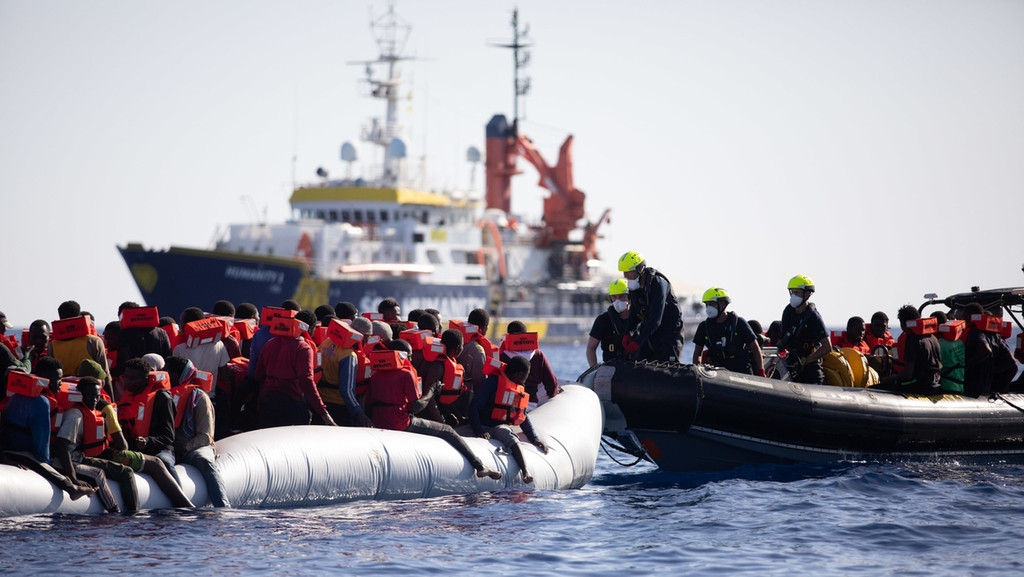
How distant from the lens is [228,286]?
148 feet

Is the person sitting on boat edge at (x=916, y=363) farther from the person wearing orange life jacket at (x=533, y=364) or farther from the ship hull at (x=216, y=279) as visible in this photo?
the ship hull at (x=216, y=279)

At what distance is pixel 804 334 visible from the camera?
13.1 meters

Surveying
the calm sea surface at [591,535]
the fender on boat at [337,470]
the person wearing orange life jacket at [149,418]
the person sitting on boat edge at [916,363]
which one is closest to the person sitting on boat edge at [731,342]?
the calm sea surface at [591,535]

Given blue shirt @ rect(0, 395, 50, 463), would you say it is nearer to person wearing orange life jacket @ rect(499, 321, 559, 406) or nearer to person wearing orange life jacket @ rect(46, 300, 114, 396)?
person wearing orange life jacket @ rect(46, 300, 114, 396)

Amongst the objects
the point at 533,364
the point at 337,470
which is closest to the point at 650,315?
the point at 533,364

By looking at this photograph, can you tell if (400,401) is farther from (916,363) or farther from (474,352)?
(916,363)

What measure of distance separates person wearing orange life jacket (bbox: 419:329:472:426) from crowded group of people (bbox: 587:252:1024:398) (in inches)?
68.9

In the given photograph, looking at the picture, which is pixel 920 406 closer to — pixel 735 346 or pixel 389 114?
pixel 735 346

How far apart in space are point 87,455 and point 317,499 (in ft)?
6.44

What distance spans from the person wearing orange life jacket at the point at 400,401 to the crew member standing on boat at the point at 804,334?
4.05 m

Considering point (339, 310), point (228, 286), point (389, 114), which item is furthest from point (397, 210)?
point (339, 310)

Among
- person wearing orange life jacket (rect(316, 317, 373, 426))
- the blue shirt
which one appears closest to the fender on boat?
the blue shirt

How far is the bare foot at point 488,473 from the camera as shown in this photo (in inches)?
424

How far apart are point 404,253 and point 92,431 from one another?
40.7 meters
